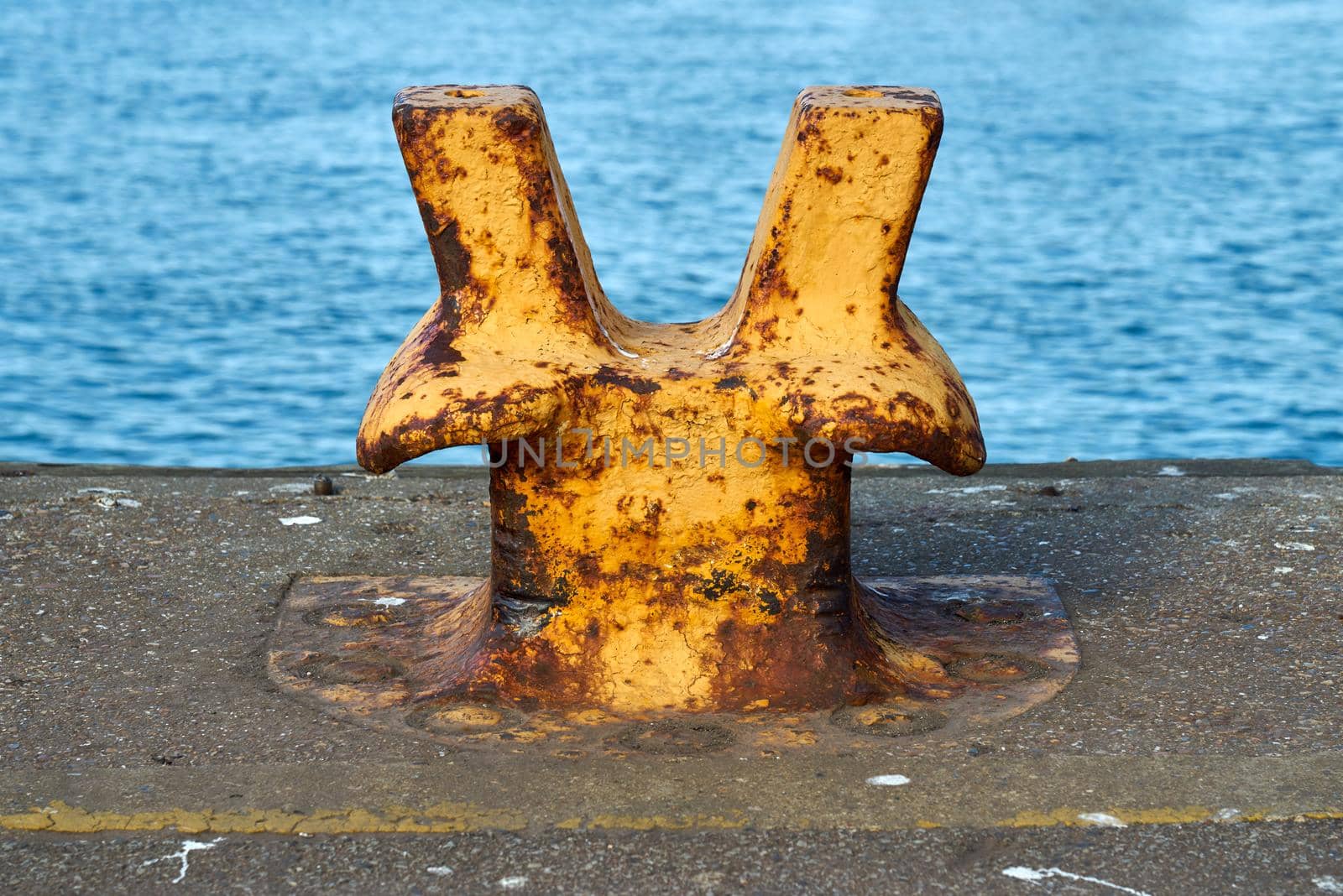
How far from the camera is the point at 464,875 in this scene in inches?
104

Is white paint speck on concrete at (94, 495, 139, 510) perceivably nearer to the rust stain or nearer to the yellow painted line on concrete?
the rust stain

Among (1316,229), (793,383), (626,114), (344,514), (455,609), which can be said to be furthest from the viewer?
(626,114)

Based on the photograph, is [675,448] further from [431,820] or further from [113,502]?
[113,502]

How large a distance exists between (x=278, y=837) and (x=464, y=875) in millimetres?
350

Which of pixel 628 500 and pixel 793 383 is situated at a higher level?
pixel 793 383

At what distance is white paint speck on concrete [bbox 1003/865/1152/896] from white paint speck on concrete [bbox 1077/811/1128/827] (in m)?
0.17

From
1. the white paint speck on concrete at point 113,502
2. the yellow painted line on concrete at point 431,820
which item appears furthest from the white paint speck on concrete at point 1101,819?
the white paint speck on concrete at point 113,502

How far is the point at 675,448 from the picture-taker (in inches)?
128

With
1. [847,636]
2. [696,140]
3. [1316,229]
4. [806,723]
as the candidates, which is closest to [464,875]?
[806,723]

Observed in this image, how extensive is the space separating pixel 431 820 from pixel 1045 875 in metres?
1.04

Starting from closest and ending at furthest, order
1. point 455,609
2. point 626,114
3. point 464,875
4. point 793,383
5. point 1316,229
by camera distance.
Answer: point 464,875 → point 793,383 → point 455,609 → point 1316,229 → point 626,114

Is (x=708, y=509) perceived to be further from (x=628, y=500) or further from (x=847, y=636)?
(x=847, y=636)

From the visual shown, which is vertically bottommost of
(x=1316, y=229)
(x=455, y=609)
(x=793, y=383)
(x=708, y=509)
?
(x=1316, y=229)

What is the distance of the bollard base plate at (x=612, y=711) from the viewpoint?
316cm
